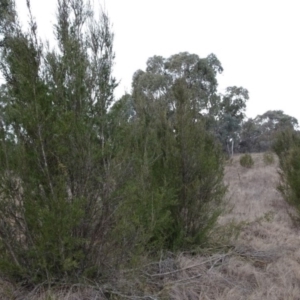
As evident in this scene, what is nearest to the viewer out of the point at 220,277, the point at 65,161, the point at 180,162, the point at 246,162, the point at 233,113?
the point at 65,161

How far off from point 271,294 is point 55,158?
2.92 metres

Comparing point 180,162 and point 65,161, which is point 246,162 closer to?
point 180,162

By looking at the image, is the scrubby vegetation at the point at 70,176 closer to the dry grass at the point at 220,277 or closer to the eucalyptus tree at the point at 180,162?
the dry grass at the point at 220,277

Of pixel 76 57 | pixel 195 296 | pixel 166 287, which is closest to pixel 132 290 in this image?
pixel 166 287

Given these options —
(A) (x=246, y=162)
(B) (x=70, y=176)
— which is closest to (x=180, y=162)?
(B) (x=70, y=176)

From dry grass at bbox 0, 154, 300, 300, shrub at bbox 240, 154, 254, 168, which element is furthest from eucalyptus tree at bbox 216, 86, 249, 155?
dry grass at bbox 0, 154, 300, 300

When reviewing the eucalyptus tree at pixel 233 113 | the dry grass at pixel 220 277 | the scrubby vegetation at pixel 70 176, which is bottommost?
the dry grass at pixel 220 277

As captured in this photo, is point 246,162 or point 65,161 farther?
point 246,162

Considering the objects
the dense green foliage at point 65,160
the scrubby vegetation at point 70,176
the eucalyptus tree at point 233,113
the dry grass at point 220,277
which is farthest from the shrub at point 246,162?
the dense green foliage at point 65,160

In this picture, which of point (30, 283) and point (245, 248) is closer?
point (30, 283)

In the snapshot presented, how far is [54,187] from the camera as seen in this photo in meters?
3.43

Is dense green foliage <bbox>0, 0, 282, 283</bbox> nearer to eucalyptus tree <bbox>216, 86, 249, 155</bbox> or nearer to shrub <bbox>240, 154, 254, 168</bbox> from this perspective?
shrub <bbox>240, 154, 254, 168</bbox>

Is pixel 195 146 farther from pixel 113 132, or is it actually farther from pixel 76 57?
pixel 76 57

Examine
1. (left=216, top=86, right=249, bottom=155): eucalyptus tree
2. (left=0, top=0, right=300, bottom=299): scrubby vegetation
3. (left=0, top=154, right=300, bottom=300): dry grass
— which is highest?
(left=216, top=86, right=249, bottom=155): eucalyptus tree
